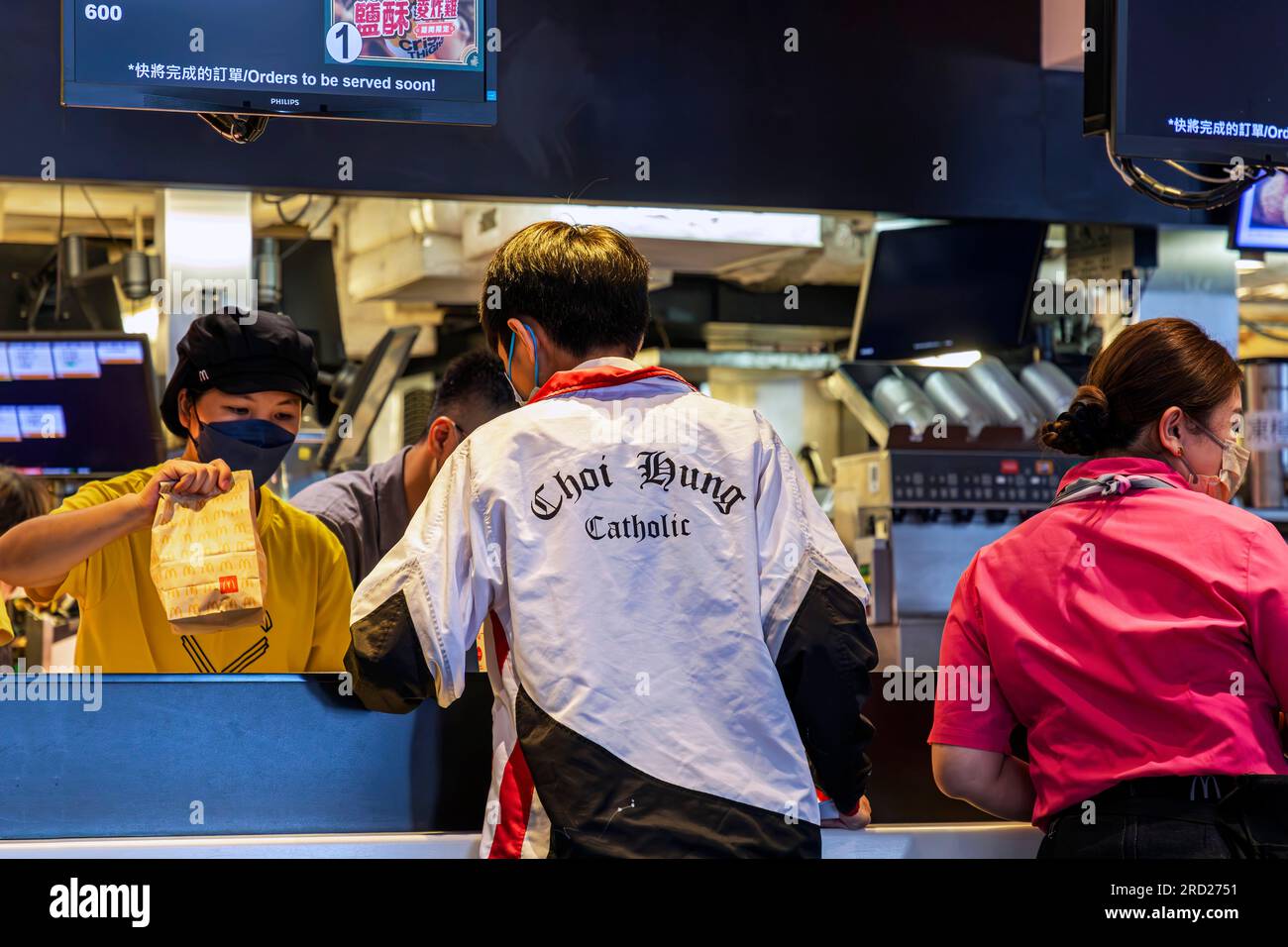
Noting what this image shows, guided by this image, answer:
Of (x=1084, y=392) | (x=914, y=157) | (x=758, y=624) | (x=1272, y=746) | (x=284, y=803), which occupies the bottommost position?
(x=284, y=803)

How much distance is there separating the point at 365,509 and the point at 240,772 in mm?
1114

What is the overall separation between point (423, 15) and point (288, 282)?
3147 millimetres

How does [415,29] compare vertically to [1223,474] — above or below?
above

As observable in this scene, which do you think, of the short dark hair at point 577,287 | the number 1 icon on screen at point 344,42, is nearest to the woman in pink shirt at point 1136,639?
the short dark hair at point 577,287

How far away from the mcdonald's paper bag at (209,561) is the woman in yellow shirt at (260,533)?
0.11m

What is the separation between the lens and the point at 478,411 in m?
3.31

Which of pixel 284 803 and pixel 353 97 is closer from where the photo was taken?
pixel 284 803

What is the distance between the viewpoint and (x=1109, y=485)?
208cm

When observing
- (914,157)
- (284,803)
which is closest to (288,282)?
(914,157)

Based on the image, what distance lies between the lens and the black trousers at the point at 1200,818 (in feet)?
6.34

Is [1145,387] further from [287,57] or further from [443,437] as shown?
[287,57]

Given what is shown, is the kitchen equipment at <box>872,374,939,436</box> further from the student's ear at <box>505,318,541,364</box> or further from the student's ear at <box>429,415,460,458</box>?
the student's ear at <box>505,318,541,364</box>

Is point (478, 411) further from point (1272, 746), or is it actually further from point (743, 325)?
point (743, 325)

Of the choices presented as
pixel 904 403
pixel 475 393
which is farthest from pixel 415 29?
pixel 904 403
